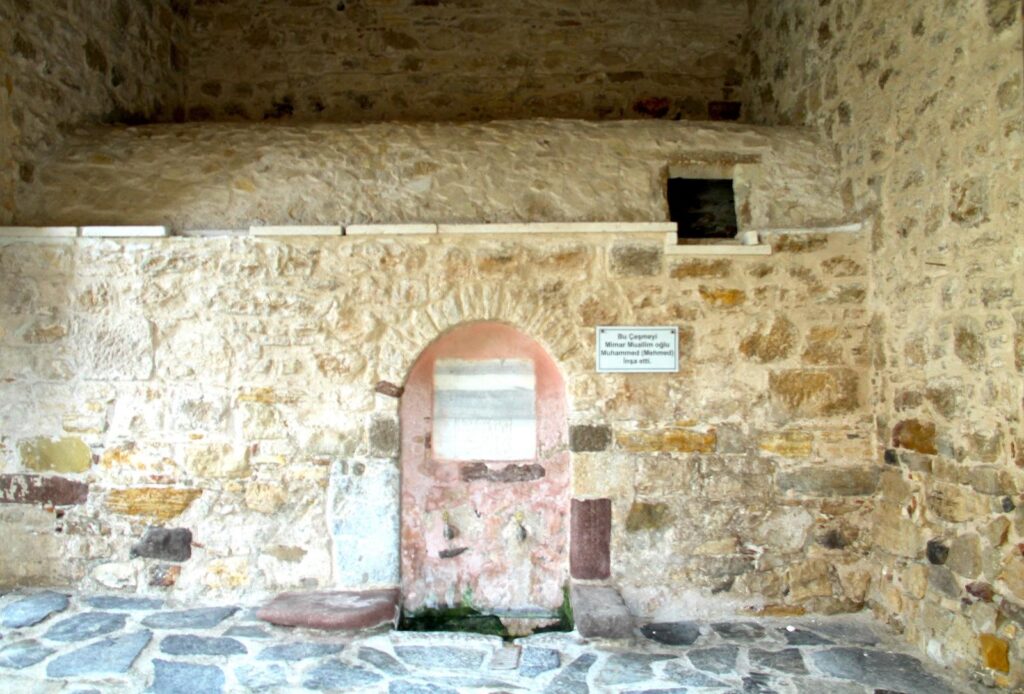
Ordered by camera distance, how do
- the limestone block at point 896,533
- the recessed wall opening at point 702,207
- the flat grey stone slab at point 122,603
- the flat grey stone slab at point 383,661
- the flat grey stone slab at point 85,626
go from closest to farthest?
the flat grey stone slab at point 383,661
the flat grey stone slab at point 85,626
the limestone block at point 896,533
the flat grey stone slab at point 122,603
the recessed wall opening at point 702,207

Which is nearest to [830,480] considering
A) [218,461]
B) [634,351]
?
[634,351]

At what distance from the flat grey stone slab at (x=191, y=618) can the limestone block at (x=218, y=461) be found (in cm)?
60

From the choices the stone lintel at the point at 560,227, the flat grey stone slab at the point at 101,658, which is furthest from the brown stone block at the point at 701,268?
the flat grey stone slab at the point at 101,658

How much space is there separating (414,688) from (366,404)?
4.18 ft

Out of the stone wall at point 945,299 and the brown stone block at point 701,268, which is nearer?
the stone wall at point 945,299

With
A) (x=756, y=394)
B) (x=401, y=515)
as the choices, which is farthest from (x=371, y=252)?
(x=756, y=394)

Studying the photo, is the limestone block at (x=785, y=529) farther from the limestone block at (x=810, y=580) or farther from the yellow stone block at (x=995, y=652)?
the yellow stone block at (x=995, y=652)

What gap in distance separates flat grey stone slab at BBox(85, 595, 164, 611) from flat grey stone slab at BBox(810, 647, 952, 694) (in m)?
2.86

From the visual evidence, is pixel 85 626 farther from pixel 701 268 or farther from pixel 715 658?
pixel 701 268

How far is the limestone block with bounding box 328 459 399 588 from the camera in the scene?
3.45 metres

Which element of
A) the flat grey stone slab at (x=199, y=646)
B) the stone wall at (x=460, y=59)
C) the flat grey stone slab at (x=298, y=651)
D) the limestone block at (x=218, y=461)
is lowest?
the flat grey stone slab at (x=298, y=651)

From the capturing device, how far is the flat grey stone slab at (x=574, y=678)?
2.72 metres

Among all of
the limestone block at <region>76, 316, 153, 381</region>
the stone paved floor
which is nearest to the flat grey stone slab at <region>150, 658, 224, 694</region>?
the stone paved floor

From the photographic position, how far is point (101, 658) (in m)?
2.86
